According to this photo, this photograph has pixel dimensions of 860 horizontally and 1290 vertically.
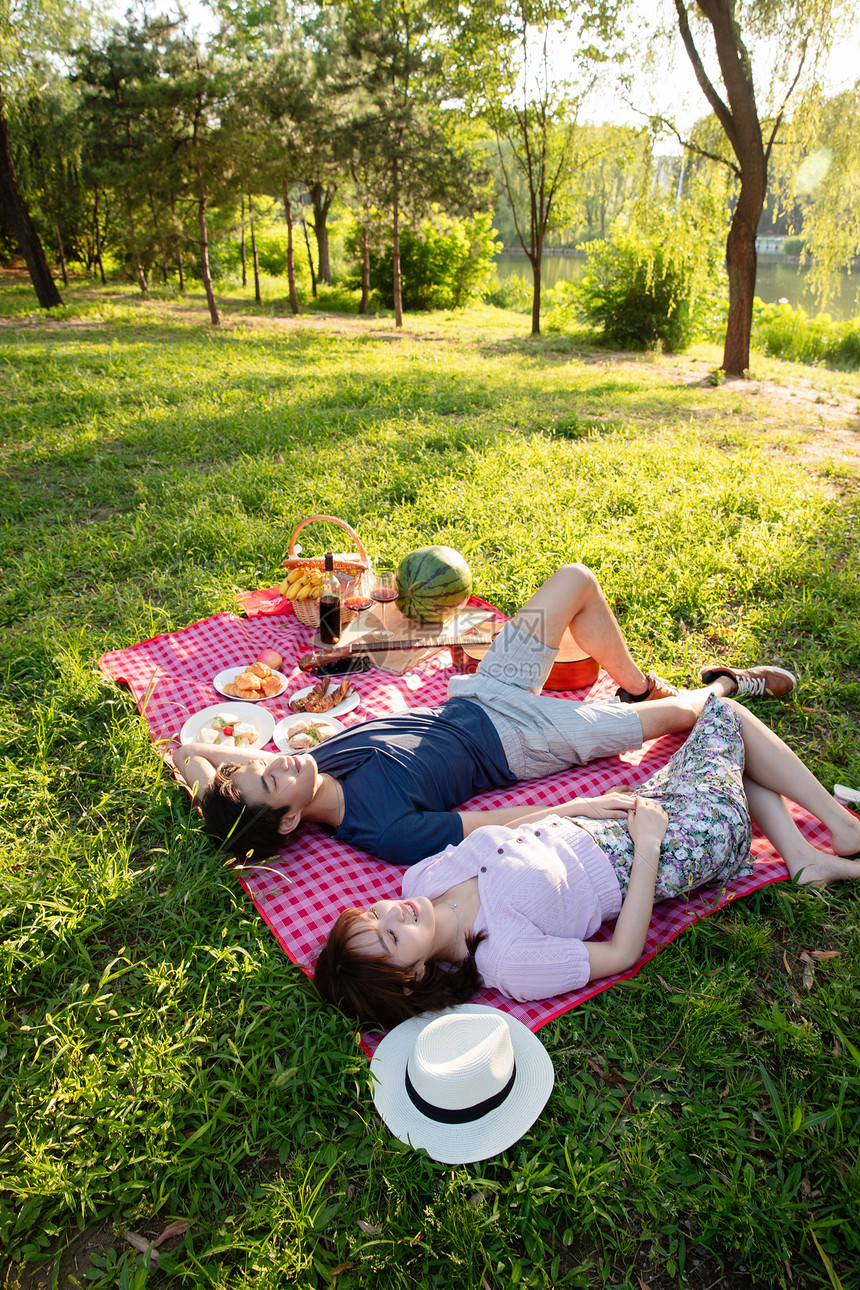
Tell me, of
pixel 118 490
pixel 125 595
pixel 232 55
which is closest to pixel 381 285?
pixel 232 55

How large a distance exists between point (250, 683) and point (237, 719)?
35 centimetres

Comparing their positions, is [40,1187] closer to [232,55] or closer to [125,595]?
[125,595]

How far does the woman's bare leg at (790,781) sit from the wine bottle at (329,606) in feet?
7.53

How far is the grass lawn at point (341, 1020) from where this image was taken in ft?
5.91

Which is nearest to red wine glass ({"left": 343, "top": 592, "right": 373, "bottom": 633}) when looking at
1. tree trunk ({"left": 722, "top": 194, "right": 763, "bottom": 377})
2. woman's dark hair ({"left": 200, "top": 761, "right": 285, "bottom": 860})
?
woman's dark hair ({"left": 200, "top": 761, "right": 285, "bottom": 860})

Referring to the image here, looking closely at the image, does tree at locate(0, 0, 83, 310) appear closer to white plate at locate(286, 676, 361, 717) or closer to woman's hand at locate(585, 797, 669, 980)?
white plate at locate(286, 676, 361, 717)

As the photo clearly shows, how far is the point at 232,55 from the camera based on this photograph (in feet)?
46.0

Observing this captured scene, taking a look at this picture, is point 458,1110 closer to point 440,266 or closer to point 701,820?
point 701,820

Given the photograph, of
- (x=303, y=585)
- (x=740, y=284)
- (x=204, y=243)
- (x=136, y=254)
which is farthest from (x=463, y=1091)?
(x=136, y=254)

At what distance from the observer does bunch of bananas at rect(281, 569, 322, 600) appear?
14.2 ft

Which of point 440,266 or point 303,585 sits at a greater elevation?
point 440,266

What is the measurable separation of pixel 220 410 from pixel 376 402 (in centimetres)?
212

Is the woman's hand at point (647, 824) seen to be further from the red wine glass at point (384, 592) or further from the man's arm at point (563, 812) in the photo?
the red wine glass at point (384, 592)

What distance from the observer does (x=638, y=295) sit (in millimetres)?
17031
